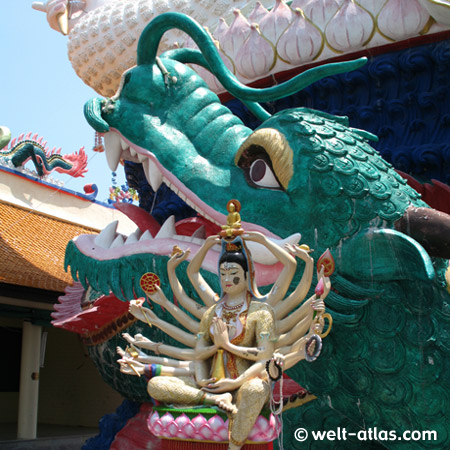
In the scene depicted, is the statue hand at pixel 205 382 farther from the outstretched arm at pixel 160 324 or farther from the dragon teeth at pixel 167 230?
the dragon teeth at pixel 167 230

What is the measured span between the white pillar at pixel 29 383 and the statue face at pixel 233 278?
584cm

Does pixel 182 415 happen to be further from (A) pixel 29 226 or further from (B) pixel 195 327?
(A) pixel 29 226

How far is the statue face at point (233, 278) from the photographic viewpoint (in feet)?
10.3

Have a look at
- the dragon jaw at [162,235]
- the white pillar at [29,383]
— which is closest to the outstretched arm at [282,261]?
the dragon jaw at [162,235]

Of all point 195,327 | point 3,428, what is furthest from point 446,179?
point 3,428

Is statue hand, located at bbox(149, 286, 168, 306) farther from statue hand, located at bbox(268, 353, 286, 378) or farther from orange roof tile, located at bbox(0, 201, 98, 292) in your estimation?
orange roof tile, located at bbox(0, 201, 98, 292)

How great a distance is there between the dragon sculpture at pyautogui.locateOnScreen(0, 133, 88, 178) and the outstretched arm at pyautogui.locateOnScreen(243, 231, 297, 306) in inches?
255

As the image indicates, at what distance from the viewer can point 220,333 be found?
2.98 m

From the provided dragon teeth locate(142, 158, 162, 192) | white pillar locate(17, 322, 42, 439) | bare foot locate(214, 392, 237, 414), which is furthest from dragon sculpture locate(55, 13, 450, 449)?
white pillar locate(17, 322, 42, 439)

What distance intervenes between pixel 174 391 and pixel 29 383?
19.5ft

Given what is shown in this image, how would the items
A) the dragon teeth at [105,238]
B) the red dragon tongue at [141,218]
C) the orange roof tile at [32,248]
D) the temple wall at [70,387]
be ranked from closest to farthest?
the dragon teeth at [105,238], the red dragon tongue at [141,218], the orange roof tile at [32,248], the temple wall at [70,387]

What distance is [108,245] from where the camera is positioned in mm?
4023

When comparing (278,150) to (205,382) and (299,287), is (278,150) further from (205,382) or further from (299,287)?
(205,382)

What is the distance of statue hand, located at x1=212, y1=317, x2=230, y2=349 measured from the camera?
9.75 feet
